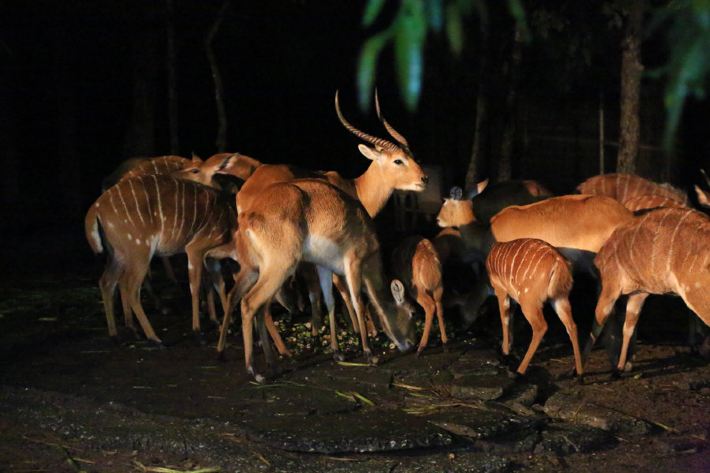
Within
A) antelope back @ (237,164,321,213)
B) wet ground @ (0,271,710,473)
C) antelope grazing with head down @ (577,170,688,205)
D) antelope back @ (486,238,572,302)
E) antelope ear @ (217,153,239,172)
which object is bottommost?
wet ground @ (0,271,710,473)

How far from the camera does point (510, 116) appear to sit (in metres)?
10.3

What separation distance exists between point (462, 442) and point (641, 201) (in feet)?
12.2

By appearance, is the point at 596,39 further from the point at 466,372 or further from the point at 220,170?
the point at 466,372

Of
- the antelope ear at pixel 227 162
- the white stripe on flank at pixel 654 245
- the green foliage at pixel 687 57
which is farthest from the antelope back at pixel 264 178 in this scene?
the green foliage at pixel 687 57

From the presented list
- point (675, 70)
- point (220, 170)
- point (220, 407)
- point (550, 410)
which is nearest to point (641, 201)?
point (550, 410)

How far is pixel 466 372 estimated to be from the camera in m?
6.21

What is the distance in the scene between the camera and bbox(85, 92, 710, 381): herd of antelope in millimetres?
6215

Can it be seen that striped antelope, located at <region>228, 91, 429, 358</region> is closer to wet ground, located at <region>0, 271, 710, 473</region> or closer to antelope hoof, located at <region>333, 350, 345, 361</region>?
wet ground, located at <region>0, 271, 710, 473</region>

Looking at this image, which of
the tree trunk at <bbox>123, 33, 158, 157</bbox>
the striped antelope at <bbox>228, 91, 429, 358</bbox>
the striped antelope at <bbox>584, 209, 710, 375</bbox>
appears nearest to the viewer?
the striped antelope at <bbox>584, 209, 710, 375</bbox>

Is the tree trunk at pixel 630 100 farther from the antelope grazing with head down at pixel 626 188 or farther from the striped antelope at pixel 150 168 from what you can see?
the striped antelope at pixel 150 168

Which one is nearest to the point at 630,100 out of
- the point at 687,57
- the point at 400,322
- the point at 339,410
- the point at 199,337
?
the point at 400,322

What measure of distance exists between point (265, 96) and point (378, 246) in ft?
27.6

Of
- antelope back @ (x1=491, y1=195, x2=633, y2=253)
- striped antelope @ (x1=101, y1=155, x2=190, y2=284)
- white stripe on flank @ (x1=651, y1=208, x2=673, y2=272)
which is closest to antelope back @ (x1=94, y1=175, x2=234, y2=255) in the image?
striped antelope @ (x1=101, y1=155, x2=190, y2=284)

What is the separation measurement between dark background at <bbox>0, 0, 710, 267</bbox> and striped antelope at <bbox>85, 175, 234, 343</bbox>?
487cm
